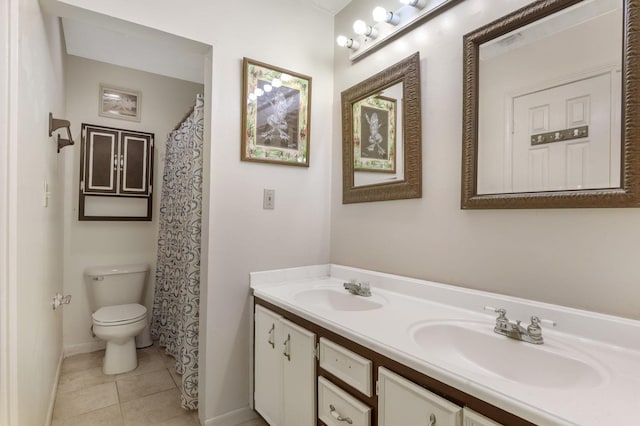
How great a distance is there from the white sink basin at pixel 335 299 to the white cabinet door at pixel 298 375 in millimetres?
192

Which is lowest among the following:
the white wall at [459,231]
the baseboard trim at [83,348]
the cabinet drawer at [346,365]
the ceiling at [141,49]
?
the baseboard trim at [83,348]

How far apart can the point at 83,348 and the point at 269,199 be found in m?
2.15

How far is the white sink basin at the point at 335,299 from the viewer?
1572 mm

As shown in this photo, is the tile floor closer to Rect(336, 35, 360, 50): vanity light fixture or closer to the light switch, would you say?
the light switch

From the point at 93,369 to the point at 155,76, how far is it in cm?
243

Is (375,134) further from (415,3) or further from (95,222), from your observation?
(95,222)

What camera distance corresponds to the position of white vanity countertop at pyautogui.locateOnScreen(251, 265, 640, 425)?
67 centimetres

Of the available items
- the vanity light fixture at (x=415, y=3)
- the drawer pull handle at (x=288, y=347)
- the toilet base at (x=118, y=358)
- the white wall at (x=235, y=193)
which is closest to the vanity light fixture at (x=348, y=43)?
the white wall at (x=235, y=193)

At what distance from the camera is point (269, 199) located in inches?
74.6

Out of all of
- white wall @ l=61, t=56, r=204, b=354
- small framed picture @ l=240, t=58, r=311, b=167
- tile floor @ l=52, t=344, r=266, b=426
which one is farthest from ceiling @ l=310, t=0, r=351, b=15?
tile floor @ l=52, t=344, r=266, b=426

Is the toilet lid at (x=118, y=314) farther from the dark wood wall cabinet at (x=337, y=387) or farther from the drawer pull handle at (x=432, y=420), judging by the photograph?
the drawer pull handle at (x=432, y=420)

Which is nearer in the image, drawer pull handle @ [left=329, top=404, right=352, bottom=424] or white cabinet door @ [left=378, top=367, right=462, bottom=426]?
white cabinet door @ [left=378, top=367, right=462, bottom=426]

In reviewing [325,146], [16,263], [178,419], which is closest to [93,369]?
[178,419]

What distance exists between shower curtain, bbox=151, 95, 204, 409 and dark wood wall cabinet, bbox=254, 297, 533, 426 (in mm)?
422
